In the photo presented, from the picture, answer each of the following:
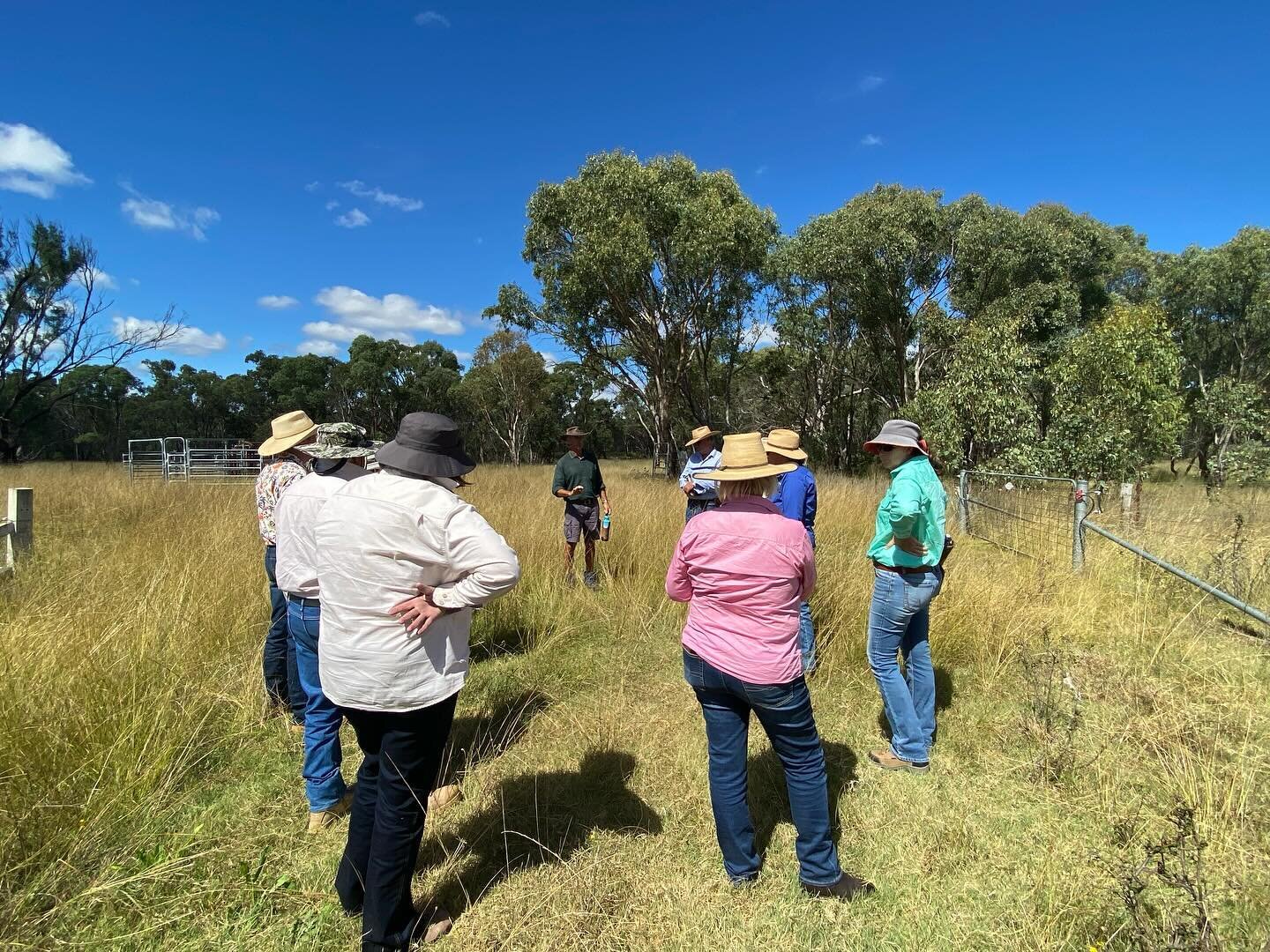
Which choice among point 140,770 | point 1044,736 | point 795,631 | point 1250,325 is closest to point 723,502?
point 795,631

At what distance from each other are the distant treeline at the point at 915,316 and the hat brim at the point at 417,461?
10780 millimetres

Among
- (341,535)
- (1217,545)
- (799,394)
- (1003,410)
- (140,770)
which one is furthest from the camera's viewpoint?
(799,394)

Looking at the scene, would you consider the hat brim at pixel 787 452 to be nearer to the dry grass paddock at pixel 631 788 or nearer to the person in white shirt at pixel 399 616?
the dry grass paddock at pixel 631 788

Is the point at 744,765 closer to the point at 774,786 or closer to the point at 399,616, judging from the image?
the point at 774,786

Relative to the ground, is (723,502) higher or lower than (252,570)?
higher

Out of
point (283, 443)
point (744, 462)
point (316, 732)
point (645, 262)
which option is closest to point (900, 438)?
point (744, 462)

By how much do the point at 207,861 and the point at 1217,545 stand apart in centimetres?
870

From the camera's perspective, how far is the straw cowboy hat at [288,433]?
124 inches

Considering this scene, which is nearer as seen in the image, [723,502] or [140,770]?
[723,502]

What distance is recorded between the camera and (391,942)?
1817 mm

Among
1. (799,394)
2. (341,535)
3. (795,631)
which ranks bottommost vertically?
(795,631)

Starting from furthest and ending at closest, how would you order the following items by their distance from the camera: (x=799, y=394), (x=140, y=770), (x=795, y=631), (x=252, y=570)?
(x=799, y=394) < (x=252, y=570) < (x=140, y=770) < (x=795, y=631)

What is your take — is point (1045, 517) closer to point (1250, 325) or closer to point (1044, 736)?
point (1044, 736)

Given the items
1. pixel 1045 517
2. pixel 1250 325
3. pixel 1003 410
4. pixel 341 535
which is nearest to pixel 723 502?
pixel 341 535
